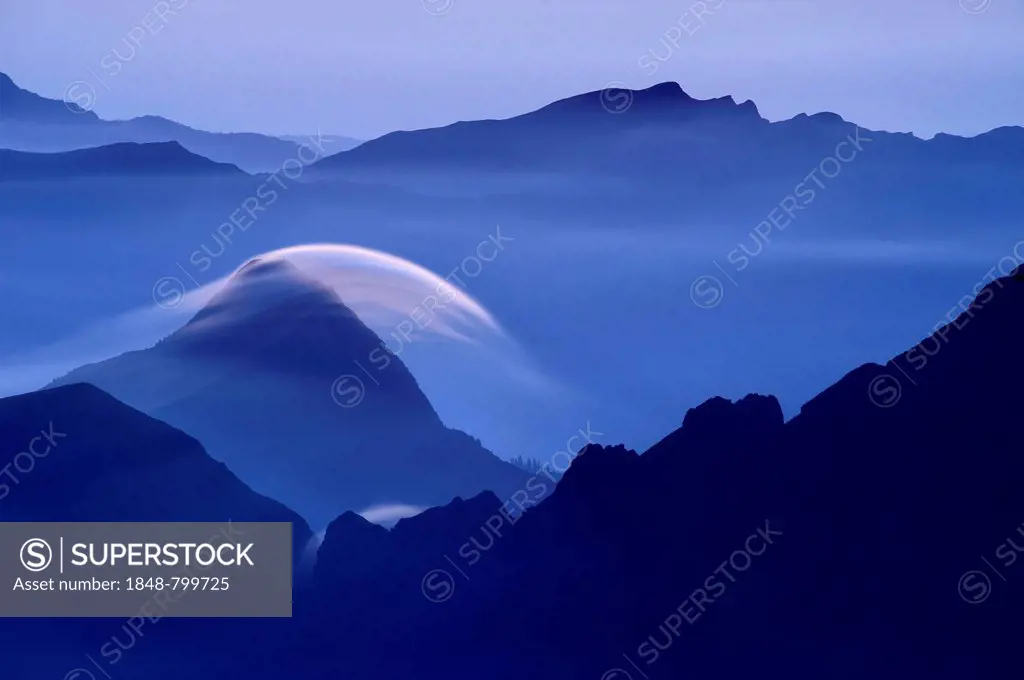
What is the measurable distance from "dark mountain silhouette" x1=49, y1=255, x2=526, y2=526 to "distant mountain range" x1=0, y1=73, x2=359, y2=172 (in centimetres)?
58

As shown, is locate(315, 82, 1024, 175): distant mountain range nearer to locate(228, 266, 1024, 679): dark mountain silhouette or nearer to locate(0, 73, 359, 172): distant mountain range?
locate(0, 73, 359, 172): distant mountain range

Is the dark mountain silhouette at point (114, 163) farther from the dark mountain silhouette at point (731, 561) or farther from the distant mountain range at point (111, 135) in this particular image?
the dark mountain silhouette at point (731, 561)

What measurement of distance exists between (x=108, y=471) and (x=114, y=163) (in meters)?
1.23

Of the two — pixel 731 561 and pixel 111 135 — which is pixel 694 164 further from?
pixel 111 135

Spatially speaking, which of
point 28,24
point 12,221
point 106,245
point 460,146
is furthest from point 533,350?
point 28,24

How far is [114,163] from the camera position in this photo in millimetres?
4031

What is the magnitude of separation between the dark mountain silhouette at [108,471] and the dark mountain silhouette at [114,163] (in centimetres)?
88

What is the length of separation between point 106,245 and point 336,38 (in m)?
1.22

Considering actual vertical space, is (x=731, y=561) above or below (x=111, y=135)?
below

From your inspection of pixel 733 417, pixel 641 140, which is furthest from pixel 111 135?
pixel 733 417

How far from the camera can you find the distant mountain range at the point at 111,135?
3.97m

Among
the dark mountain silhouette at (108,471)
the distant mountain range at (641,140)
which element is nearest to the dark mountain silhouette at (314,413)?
the dark mountain silhouette at (108,471)

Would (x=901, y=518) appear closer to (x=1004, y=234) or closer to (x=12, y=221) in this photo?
(x=1004, y=234)

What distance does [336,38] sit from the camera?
403 centimetres
